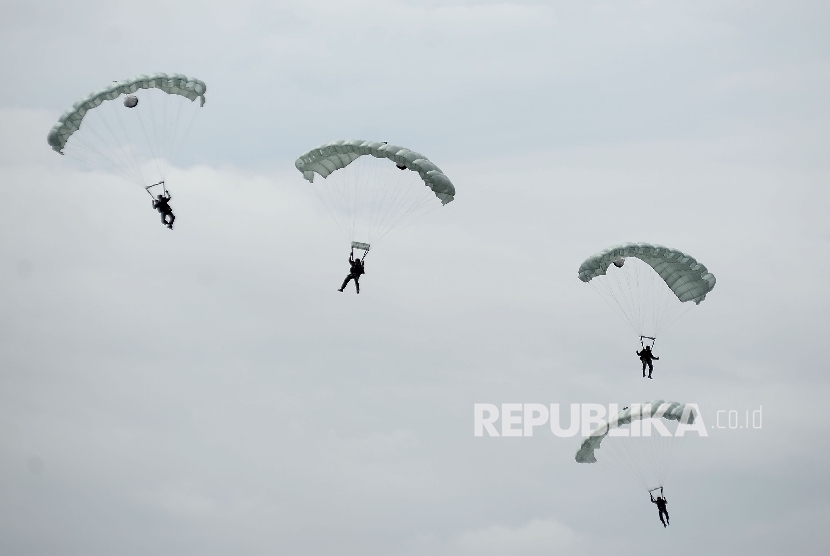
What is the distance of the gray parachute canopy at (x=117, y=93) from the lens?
52.1m

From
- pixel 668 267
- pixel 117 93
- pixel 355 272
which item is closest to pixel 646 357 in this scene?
pixel 668 267

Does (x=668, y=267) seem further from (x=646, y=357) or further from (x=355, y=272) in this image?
(x=355, y=272)

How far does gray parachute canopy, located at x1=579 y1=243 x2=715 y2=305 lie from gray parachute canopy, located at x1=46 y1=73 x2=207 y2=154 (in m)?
14.0

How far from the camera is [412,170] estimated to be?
167ft

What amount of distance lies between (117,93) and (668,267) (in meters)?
18.9

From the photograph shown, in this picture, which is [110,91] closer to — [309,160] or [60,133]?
[60,133]

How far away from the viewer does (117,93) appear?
172ft

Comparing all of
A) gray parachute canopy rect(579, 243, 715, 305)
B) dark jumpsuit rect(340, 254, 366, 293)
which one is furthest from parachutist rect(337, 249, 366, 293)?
gray parachute canopy rect(579, 243, 715, 305)

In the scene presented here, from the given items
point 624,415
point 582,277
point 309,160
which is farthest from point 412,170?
point 624,415

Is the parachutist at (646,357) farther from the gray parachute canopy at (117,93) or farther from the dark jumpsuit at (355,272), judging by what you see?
the gray parachute canopy at (117,93)

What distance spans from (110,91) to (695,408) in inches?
827

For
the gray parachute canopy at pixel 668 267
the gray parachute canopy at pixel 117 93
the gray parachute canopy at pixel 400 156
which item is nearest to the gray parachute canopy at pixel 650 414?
the gray parachute canopy at pixel 668 267

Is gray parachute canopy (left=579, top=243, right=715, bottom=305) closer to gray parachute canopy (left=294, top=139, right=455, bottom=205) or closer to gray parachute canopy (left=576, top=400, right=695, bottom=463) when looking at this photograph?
gray parachute canopy (left=576, top=400, right=695, bottom=463)

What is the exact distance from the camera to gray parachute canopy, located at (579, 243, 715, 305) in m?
Answer: 51.8
